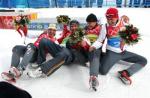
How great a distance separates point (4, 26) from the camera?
5.99 metres

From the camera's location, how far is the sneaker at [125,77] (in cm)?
298

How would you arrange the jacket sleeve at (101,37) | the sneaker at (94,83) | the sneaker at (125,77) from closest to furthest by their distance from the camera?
the sneaker at (94,83) → the sneaker at (125,77) → the jacket sleeve at (101,37)

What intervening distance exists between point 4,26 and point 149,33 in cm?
314

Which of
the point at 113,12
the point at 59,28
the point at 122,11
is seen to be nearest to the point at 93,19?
the point at 113,12

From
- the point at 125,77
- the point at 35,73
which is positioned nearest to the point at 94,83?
the point at 125,77

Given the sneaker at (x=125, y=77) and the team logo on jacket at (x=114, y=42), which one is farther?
the team logo on jacket at (x=114, y=42)

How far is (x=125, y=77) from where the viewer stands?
3.03m

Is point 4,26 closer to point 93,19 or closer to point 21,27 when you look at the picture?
point 21,27

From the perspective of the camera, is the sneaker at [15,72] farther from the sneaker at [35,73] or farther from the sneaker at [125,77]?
the sneaker at [125,77]

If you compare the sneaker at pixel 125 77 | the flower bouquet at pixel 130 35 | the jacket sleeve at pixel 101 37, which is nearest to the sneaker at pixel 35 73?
the jacket sleeve at pixel 101 37

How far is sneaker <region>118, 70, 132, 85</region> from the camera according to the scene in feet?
9.78

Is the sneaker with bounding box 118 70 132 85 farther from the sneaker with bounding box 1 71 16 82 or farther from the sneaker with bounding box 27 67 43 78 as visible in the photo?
the sneaker with bounding box 1 71 16 82

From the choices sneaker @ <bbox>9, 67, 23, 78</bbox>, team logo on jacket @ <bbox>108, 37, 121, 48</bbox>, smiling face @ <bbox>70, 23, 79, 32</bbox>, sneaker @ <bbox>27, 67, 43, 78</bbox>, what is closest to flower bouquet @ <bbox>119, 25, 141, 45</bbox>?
team logo on jacket @ <bbox>108, 37, 121, 48</bbox>

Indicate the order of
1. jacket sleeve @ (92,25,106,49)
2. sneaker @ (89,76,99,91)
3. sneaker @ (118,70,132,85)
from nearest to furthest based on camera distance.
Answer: sneaker @ (89,76,99,91) < sneaker @ (118,70,132,85) < jacket sleeve @ (92,25,106,49)
